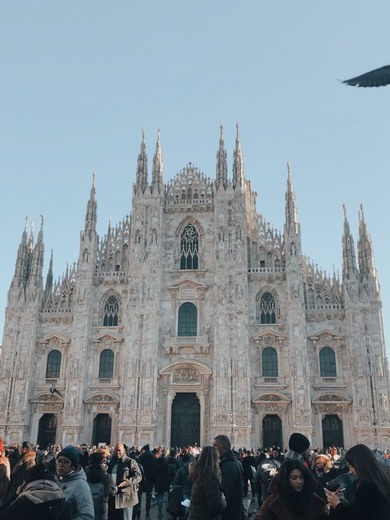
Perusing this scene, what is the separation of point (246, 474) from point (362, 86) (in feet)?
38.0

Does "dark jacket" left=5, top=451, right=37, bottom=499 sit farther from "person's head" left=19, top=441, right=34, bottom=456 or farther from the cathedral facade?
the cathedral facade

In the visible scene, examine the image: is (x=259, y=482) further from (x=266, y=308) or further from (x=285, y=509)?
(x=266, y=308)

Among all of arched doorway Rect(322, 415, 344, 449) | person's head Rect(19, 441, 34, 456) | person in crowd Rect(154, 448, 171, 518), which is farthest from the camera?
arched doorway Rect(322, 415, 344, 449)

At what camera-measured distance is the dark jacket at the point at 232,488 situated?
6625 millimetres

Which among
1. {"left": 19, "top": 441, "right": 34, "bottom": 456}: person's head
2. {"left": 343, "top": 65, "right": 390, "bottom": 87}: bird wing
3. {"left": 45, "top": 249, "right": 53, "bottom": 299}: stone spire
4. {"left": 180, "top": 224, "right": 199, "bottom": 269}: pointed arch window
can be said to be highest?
{"left": 180, "top": 224, "right": 199, "bottom": 269}: pointed arch window

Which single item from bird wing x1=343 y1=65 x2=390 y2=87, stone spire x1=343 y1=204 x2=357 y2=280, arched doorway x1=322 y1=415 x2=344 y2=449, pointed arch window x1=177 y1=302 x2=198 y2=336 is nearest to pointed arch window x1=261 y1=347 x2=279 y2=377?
arched doorway x1=322 y1=415 x2=344 y2=449

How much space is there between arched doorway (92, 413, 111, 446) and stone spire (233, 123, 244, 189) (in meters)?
17.5

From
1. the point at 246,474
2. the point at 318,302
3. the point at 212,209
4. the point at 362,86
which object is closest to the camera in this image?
the point at 362,86

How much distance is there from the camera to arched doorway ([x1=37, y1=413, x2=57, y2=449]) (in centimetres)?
3459

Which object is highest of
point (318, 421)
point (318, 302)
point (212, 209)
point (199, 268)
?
point (212, 209)

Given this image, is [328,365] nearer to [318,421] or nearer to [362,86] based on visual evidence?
[318,421]

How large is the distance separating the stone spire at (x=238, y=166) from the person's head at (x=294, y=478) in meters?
32.8

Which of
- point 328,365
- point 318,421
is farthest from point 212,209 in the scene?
point 318,421

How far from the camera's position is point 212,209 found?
123 ft
